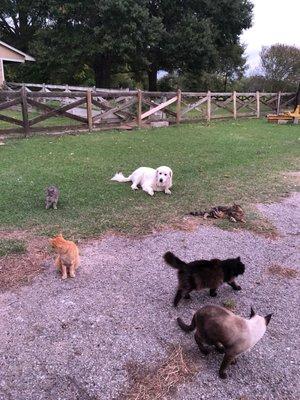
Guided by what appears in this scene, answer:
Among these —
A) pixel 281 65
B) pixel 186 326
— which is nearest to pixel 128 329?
pixel 186 326

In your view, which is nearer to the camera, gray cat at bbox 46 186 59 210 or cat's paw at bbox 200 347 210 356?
cat's paw at bbox 200 347 210 356

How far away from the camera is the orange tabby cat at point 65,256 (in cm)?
394

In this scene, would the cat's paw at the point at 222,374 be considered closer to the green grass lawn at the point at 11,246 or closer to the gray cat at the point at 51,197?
the green grass lawn at the point at 11,246

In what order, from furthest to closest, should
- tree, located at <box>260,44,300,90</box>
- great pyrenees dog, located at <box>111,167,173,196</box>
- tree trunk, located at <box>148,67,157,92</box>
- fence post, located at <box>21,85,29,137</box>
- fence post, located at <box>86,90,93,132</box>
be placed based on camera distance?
1. tree, located at <box>260,44,300,90</box>
2. tree trunk, located at <box>148,67,157,92</box>
3. fence post, located at <box>86,90,93,132</box>
4. fence post, located at <box>21,85,29,137</box>
5. great pyrenees dog, located at <box>111,167,173,196</box>

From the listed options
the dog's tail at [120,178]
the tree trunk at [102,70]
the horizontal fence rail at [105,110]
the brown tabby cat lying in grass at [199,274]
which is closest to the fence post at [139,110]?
the horizontal fence rail at [105,110]

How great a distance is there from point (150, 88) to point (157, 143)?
22510 mm

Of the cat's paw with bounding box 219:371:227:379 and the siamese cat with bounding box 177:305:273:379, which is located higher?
the siamese cat with bounding box 177:305:273:379

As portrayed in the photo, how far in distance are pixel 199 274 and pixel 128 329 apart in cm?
82

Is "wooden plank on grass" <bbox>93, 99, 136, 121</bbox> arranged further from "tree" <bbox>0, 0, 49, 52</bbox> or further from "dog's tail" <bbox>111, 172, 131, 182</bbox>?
"tree" <bbox>0, 0, 49, 52</bbox>

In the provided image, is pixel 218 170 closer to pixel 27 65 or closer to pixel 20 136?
pixel 20 136

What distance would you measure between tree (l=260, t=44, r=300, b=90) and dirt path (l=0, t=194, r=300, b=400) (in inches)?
1296

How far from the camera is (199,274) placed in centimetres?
354

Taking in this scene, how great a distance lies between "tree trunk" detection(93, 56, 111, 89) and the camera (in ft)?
95.1

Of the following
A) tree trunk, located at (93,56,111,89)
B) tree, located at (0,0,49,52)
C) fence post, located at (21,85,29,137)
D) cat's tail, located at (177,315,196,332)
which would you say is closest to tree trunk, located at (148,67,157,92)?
tree trunk, located at (93,56,111,89)
